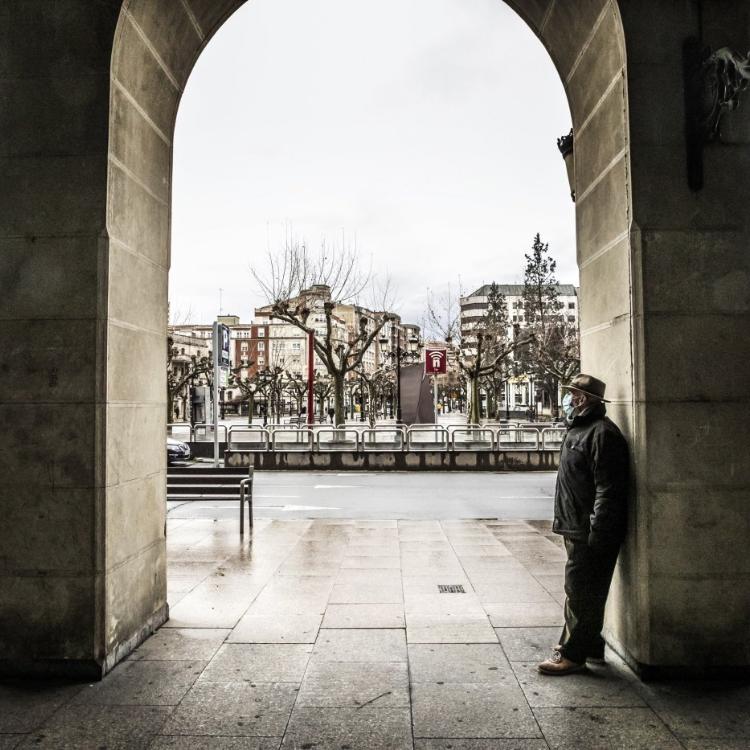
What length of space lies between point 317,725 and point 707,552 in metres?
2.70

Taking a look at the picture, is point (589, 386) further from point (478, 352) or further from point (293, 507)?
point (478, 352)

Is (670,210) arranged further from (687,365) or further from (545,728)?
(545,728)

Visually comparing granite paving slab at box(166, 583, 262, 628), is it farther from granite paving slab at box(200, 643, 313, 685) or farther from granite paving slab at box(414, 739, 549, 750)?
granite paving slab at box(414, 739, 549, 750)

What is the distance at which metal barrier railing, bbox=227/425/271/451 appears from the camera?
880 inches

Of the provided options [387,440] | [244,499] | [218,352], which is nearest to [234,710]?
[244,499]

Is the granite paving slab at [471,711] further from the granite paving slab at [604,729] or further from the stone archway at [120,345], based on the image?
the stone archway at [120,345]

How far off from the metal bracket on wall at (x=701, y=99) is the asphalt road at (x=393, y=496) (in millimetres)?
8105

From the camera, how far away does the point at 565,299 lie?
522 ft

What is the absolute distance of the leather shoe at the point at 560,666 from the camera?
4320 mm

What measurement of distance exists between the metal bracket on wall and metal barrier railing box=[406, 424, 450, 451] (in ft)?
54.5

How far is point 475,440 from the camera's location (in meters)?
21.7

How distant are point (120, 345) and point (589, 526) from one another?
11.5 ft

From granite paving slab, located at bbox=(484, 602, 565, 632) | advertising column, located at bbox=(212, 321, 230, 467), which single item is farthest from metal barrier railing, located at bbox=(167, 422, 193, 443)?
granite paving slab, located at bbox=(484, 602, 565, 632)

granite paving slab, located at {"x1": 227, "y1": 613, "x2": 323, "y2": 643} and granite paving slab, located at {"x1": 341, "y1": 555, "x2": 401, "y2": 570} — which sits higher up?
granite paving slab, located at {"x1": 227, "y1": 613, "x2": 323, "y2": 643}
